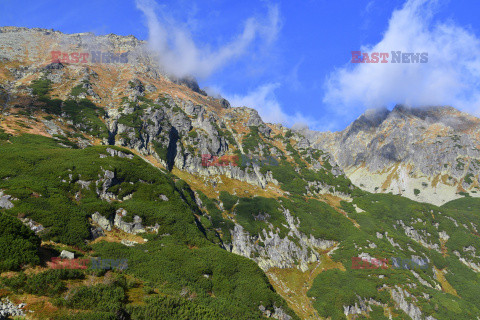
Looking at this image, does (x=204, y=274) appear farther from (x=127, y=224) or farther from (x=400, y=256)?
(x=400, y=256)

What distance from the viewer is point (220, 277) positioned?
116 ft

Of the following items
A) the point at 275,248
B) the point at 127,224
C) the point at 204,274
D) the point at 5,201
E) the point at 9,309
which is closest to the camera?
the point at 9,309

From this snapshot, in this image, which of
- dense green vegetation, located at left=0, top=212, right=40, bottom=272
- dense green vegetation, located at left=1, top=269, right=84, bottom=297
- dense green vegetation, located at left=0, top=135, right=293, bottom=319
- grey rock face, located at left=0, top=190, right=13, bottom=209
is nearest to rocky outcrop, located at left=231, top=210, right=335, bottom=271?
dense green vegetation, located at left=0, top=135, right=293, bottom=319

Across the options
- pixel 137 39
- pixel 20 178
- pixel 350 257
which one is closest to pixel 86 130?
pixel 20 178

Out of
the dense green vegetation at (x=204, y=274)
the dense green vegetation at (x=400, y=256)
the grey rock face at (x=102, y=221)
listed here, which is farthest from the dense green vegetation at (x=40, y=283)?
the dense green vegetation at (x=400, y=256)

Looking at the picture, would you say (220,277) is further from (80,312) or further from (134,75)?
(134,75)

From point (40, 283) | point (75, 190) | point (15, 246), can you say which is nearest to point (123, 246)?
point (75, 190)

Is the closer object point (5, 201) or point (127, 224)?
point (5, 201)

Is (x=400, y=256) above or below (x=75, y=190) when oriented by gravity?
below

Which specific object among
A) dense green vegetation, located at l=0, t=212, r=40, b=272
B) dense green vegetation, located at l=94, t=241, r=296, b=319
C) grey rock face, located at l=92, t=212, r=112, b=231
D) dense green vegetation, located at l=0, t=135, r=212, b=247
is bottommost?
dense green vegetation, located at l=94, t=241, r=296, b=319

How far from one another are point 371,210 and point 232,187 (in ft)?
213

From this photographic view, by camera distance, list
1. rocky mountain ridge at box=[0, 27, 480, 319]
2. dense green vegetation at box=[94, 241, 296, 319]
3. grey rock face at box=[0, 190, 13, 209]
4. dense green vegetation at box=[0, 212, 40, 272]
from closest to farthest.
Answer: dense green vegetation at box=[0, 212, 40, 272]
dense green vegetation at box=[94, 241, 296, 319]
grey rock face at box=[0, 190, 13, 209]
rocky mountain ridge at box=[0, 27, 480, 319]

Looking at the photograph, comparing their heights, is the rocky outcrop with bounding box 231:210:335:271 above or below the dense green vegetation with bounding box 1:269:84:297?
above

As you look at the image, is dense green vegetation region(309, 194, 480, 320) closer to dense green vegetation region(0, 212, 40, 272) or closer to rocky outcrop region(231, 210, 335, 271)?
rocky outcrop region(231, 210, 335, 271)
